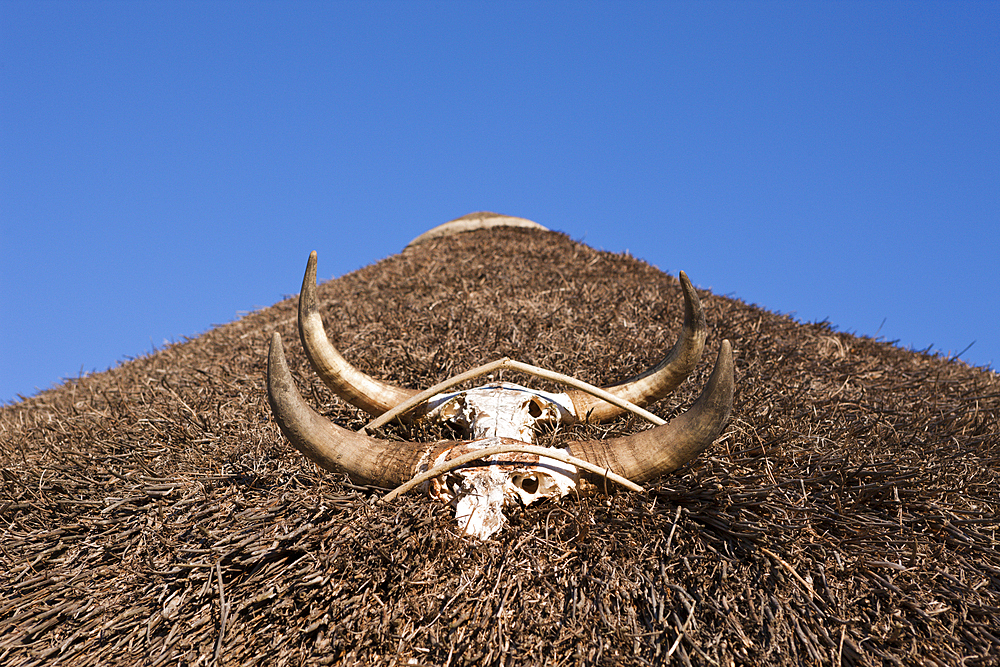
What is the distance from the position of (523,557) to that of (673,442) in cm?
63

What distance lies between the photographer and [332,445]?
7.23 ft

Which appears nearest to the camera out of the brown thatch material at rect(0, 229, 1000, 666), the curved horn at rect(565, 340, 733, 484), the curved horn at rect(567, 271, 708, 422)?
the brown thatch material at rect(0, 229, 1000, 666)

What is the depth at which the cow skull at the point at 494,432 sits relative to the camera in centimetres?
209

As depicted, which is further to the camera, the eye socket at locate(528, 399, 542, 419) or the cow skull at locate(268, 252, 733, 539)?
the eye socket at locate(528, 399, 542, 419)

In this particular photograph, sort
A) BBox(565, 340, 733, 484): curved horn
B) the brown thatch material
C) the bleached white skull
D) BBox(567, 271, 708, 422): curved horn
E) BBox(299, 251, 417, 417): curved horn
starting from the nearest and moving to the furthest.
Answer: the brown thatch material, BBox(565, 340, 733, 484): curved horn, the bleached white skull, BBox(299, 251, 417, 417): curved horn, BBox(567, 271, 708, 422): curved horn

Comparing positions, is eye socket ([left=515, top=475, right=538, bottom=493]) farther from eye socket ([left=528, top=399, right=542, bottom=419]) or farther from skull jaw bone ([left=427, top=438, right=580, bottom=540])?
eye socket ([left=528, top=399, right=542, bottom=419])

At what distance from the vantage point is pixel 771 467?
240 centimetres

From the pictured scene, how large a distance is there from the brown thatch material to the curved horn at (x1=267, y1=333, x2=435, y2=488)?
101 mm

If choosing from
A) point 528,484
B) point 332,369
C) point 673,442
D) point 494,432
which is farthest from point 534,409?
point 332,369

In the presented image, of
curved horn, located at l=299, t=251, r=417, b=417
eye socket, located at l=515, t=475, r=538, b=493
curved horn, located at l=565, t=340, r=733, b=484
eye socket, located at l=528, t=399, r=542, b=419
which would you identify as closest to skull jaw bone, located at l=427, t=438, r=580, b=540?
eye socket, located at l=515, t=475, r=538, b=493

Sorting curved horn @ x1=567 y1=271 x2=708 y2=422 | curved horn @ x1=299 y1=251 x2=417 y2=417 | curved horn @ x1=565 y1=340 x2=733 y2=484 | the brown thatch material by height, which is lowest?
the brown thatch material

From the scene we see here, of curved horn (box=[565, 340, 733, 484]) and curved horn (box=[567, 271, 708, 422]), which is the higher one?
curved horn (box=[567, 271, 708, 422])

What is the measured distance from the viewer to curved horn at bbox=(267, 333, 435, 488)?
6.75 feet

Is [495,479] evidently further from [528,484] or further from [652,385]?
[652,385]
